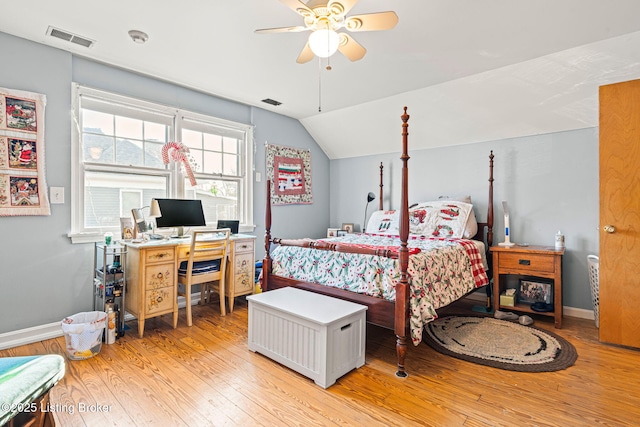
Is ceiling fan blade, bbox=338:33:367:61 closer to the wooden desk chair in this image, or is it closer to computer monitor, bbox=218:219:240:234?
the wooden desk chair

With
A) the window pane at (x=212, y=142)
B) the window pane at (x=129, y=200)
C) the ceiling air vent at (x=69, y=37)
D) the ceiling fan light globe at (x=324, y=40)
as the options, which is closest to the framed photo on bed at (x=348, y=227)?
the window pane at (x=212, y=142)

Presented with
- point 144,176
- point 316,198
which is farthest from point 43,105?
point 316,198

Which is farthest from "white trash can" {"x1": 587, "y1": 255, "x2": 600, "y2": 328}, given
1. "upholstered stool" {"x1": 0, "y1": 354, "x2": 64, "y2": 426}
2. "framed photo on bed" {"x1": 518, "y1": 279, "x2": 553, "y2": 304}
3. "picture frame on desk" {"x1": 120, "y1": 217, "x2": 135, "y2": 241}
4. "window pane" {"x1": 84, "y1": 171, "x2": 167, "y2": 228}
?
"window pane" {"x1": 84, "y1": 171, "x2": 167, "y2": 228}

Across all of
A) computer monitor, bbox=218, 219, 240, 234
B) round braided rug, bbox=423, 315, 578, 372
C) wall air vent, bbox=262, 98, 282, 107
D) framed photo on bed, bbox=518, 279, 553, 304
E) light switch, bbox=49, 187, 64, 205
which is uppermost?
wall air vent, bbox=262, 98, 282, 107

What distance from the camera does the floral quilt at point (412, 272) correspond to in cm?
222

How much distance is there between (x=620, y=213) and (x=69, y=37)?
172 inches

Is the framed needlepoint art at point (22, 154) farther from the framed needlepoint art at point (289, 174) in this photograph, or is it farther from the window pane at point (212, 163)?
the framed needlepoint art at point (289, 174)

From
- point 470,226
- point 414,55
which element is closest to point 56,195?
point 414,55

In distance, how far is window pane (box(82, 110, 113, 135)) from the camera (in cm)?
298

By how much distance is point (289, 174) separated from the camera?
4.62 metres

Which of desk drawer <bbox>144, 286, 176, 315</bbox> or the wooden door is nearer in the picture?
the wooden door

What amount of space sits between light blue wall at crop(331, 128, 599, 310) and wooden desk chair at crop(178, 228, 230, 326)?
2.43m

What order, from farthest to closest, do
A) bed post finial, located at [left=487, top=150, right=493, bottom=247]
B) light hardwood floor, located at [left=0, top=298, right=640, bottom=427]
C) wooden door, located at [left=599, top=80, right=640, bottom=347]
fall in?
bed post finial, located at [left=487, top=150, right=493, bottom=247]
wooden door, located at [left=599, top=80, right=640, bottom=347]
light hardwood floor, located at [left=0, top=298, right=640, bottom=427]

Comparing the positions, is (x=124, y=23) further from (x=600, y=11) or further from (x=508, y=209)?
(x=508, y=209)
